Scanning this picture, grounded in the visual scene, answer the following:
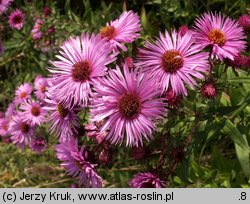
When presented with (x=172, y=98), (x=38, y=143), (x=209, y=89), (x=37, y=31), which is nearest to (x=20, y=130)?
(x=38, y=143)

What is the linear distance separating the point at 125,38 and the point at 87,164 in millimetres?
595

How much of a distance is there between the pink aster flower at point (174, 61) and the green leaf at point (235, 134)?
0.94 feet

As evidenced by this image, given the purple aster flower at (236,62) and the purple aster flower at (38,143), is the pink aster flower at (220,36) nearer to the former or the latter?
the purple aster flower at (236,62)

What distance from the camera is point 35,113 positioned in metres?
2.65

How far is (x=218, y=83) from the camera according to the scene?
1.67m

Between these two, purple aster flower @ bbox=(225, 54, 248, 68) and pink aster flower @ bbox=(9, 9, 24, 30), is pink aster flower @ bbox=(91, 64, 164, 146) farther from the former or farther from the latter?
pink aster flower @ bbox=(9, 9, 24, 30)

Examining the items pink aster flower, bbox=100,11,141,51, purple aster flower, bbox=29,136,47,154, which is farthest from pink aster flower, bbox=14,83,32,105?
pink aster flower, bbox=100,11,141,51

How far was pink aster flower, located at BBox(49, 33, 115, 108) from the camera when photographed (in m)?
1.64

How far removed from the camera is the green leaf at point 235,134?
1750 millimetres

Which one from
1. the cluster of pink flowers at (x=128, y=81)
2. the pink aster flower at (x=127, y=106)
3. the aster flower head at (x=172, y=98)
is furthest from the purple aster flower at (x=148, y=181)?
the aster flower head at (x=172, y=98)

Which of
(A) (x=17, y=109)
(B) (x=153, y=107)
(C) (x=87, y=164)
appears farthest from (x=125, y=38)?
(A) (x=17, y=109)

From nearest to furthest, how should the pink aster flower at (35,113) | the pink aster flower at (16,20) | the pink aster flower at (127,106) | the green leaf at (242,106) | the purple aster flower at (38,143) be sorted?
the pink aster flower at (127,106)
the green leaf at (242,106)
the pink aster flower at (35,113)
the purple aster flower at (38,143)
the pink aster flower at (16,20)

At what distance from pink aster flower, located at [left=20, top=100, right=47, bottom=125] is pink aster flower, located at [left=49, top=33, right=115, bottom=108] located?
78 cm
